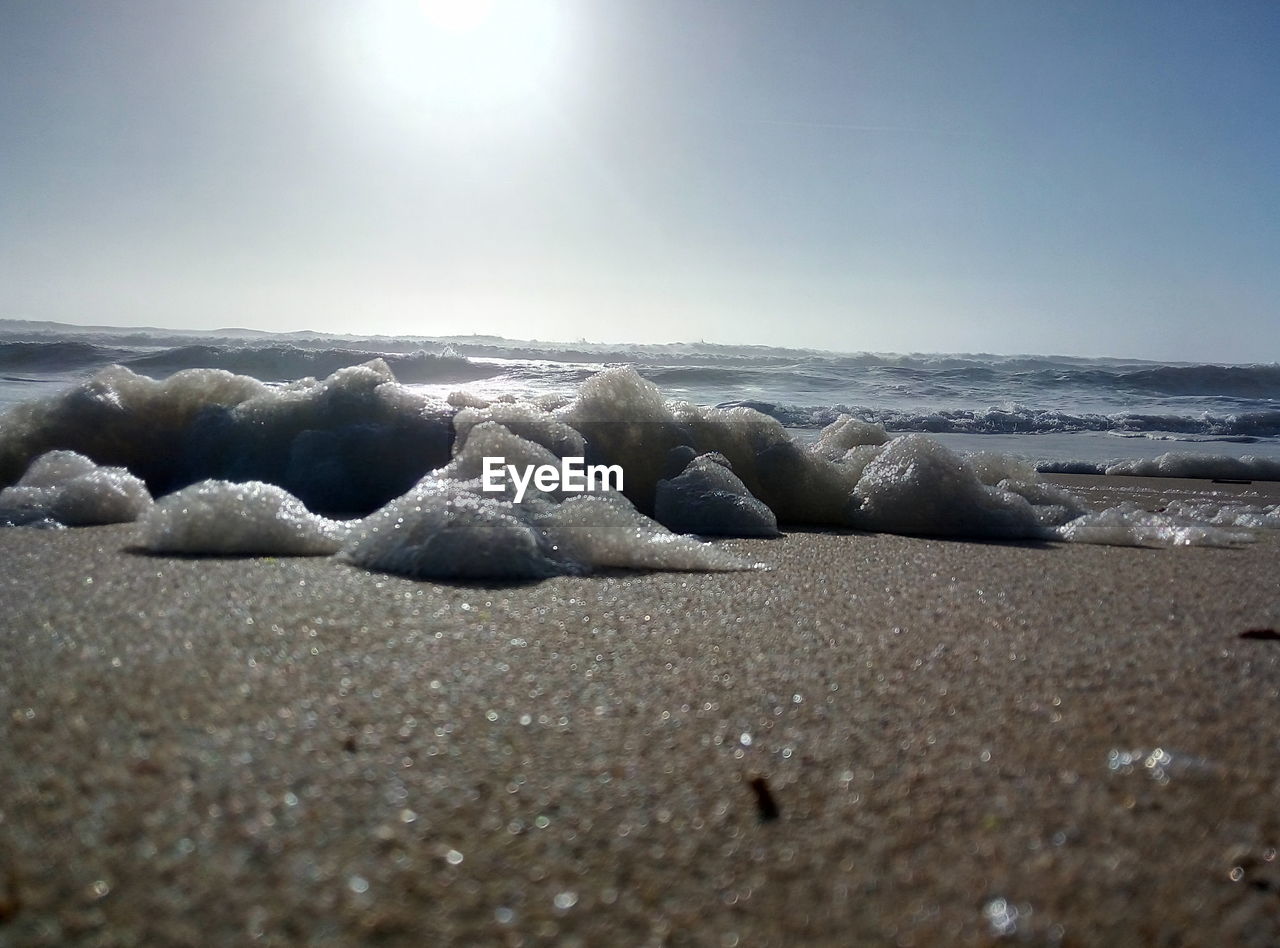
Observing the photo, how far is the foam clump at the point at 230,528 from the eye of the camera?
2.18 m

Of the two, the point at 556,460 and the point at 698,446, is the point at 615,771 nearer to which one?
the point at 556,460

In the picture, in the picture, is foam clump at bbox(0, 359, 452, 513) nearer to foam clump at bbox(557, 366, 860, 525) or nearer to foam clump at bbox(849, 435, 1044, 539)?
foam clump at bbox(557, 366, 860, 525)

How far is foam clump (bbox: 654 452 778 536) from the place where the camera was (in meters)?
3.01

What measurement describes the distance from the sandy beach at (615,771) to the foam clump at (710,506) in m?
1.14

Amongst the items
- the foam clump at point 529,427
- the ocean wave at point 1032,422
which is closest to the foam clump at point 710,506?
the foam clump at point 529,427

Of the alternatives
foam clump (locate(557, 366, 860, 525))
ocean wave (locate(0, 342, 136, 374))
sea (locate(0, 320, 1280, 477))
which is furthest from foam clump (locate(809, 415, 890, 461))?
ocean wave (locate(0, 342, 136, 374))

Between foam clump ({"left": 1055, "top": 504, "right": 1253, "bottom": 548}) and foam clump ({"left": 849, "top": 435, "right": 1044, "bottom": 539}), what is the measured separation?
13cm

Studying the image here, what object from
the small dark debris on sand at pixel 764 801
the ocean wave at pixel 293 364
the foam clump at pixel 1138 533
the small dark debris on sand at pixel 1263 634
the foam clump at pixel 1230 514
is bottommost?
the foam clump at pixel 1230 514

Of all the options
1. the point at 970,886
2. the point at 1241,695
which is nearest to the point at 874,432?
the point at 1241,695

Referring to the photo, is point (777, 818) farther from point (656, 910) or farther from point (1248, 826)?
point (1248, 826)

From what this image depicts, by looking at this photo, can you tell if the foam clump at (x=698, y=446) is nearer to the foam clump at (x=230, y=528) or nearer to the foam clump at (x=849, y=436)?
the foam clump at (x=849, y=436)

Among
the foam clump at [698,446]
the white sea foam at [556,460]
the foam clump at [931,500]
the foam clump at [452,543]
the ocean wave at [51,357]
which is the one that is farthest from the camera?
the ocean wave at [51,357]

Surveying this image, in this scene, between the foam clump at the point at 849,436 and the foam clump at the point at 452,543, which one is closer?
the foam clump at the point at 452,543

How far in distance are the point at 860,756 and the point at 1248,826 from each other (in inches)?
15.2
